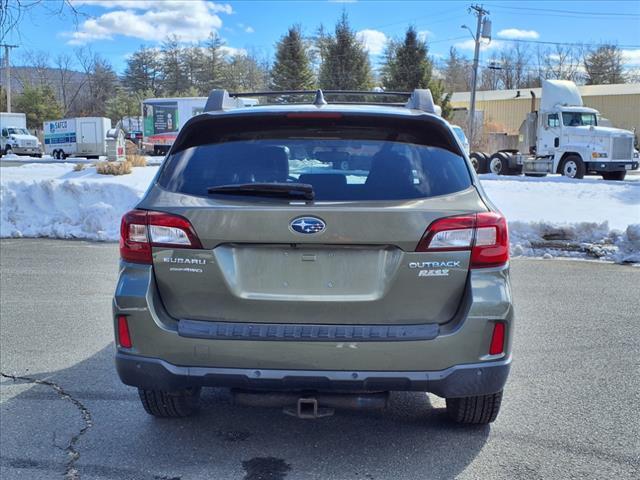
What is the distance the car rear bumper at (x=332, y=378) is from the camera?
297 centimetres

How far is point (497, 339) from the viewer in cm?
305

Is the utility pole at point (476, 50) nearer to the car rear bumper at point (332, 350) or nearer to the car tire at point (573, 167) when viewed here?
the car tire at point (573, 167)

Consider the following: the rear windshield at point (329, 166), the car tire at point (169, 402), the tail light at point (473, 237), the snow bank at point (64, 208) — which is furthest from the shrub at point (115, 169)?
the tail light at point (473, 237)

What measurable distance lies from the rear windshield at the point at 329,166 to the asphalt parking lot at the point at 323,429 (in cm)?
148

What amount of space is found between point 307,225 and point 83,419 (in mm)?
2116

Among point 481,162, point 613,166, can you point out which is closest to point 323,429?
point 613,166

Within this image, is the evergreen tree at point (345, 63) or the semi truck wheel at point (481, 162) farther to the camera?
the evergreen tree at point (345, 63)

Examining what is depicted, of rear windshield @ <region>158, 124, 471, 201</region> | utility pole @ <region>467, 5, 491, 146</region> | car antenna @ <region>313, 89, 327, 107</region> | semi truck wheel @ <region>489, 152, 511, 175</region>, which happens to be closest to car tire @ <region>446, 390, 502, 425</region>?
rear windshield @ <region>158, 124, 471, 201</region>

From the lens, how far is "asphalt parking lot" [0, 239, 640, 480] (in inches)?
131

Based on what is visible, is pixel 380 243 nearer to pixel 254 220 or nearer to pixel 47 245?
pixel 254 220

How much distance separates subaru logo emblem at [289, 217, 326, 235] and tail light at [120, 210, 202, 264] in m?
0.48

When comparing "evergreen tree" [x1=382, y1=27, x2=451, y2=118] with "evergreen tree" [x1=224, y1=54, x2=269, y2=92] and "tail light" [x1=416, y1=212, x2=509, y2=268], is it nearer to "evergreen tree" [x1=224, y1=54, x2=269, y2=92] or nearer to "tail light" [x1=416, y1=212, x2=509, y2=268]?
"evergreen tree" [x1=224, y1=54, x2=269, y2=92]

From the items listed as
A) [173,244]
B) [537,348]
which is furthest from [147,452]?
[537,348]

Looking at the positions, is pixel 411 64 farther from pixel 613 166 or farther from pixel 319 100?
pixel 319 100
